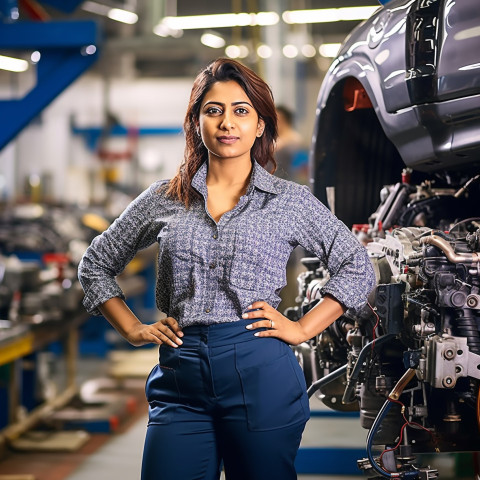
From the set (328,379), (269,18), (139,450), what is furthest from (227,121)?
(269,18)

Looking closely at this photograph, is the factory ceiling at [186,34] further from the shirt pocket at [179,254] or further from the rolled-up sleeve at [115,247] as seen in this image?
the shirt pocket at [179,254]

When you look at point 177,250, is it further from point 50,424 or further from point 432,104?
point 50,424

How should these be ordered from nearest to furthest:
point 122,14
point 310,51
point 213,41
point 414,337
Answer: point 414,337, point 122,14, point 213,41, point 310,51

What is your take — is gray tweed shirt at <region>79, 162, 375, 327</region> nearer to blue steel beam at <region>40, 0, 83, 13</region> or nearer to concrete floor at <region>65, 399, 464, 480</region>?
concrete floor at <region>65, 399, 464, 480</region>

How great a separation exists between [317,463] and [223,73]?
2619 mm

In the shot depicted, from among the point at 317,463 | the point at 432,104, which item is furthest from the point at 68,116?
the point at 432,104

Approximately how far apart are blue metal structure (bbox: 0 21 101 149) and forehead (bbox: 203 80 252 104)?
219 centimetres

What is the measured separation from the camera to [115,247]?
222cm

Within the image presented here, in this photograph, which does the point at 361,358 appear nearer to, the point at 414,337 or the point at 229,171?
the point at 414,337

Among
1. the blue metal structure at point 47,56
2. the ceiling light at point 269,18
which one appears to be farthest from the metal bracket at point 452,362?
the ceiling light at point 269,18

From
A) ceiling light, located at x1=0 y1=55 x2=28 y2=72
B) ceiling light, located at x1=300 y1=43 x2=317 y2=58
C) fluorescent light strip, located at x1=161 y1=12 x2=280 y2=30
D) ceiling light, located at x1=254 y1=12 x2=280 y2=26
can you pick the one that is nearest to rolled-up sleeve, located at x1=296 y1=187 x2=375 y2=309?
ceiling light, located at x1=254 y1=12 x2=280 y2=26

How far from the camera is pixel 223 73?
2.15 m

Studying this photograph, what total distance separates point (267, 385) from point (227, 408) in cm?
11

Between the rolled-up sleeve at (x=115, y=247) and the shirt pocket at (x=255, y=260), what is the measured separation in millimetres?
270
